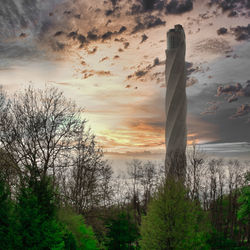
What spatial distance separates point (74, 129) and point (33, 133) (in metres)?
3.47

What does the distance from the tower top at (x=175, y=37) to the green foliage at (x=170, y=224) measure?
182 ft

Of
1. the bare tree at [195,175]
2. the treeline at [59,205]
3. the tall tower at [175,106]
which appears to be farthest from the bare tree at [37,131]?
the tall tower at [175,106]

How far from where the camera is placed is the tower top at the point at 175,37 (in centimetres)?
6919

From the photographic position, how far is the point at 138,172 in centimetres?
4672

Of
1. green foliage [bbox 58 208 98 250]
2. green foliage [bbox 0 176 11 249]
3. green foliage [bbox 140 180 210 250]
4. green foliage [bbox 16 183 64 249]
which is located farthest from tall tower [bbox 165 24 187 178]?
green foliage [bbox 0 176 11 249]

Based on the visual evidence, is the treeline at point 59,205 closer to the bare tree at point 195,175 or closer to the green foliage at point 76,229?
the green foliage at point 76,229

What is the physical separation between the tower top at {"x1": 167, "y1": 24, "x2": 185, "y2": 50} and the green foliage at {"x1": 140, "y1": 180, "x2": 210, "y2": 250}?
182ft

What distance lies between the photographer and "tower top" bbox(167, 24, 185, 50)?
2724 inches

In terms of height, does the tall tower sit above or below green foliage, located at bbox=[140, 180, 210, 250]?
above

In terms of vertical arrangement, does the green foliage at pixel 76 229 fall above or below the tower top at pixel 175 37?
below

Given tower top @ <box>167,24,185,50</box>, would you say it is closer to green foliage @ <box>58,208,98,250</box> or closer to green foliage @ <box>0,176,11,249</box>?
green foliage @ <box>58,208,98,250</box>

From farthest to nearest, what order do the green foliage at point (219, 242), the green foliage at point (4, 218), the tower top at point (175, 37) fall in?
the tower top at point (175, 37), the green foliage at point (219, 242), the green foliage at point (4, 218)

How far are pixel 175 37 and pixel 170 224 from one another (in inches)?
2324

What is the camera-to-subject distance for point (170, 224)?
1792 cm
